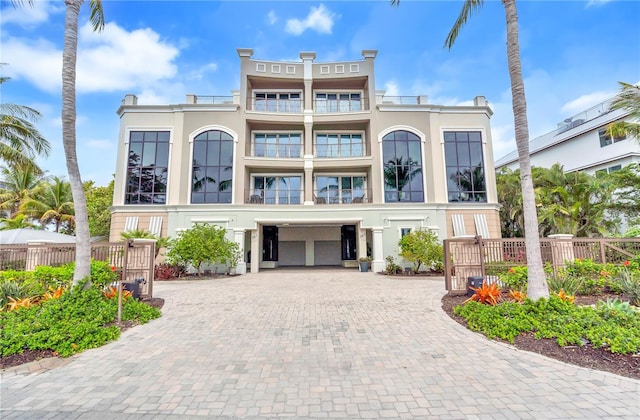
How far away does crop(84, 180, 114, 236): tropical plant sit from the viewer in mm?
23516

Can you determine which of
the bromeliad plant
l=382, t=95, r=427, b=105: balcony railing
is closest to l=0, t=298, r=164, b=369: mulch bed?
the bromeliad plant

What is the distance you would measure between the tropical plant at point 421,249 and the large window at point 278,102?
37.9 ft

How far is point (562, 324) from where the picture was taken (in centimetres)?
512

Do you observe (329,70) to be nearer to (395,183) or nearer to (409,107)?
(409,107)

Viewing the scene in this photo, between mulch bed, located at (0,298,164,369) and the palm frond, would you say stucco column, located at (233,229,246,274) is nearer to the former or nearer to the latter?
mulch bed, located at (0,298,164,369)

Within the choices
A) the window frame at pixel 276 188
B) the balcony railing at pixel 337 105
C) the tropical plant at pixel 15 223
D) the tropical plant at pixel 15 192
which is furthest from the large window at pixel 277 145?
the tropical plant at pixel 15 192

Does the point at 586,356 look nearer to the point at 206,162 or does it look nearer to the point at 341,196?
the point at 341,196

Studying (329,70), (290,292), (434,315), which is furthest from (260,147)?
(434,315)

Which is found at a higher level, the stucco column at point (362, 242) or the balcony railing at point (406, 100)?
the balcony railing at point (406, 100)

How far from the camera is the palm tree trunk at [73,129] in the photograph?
23.1 ft

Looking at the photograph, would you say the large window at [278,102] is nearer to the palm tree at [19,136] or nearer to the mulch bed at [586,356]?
the palm tree at [19,136]

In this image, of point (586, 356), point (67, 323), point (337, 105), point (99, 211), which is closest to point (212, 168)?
point (337, 105)

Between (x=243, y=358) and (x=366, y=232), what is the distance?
1532cm

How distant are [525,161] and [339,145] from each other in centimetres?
1452
